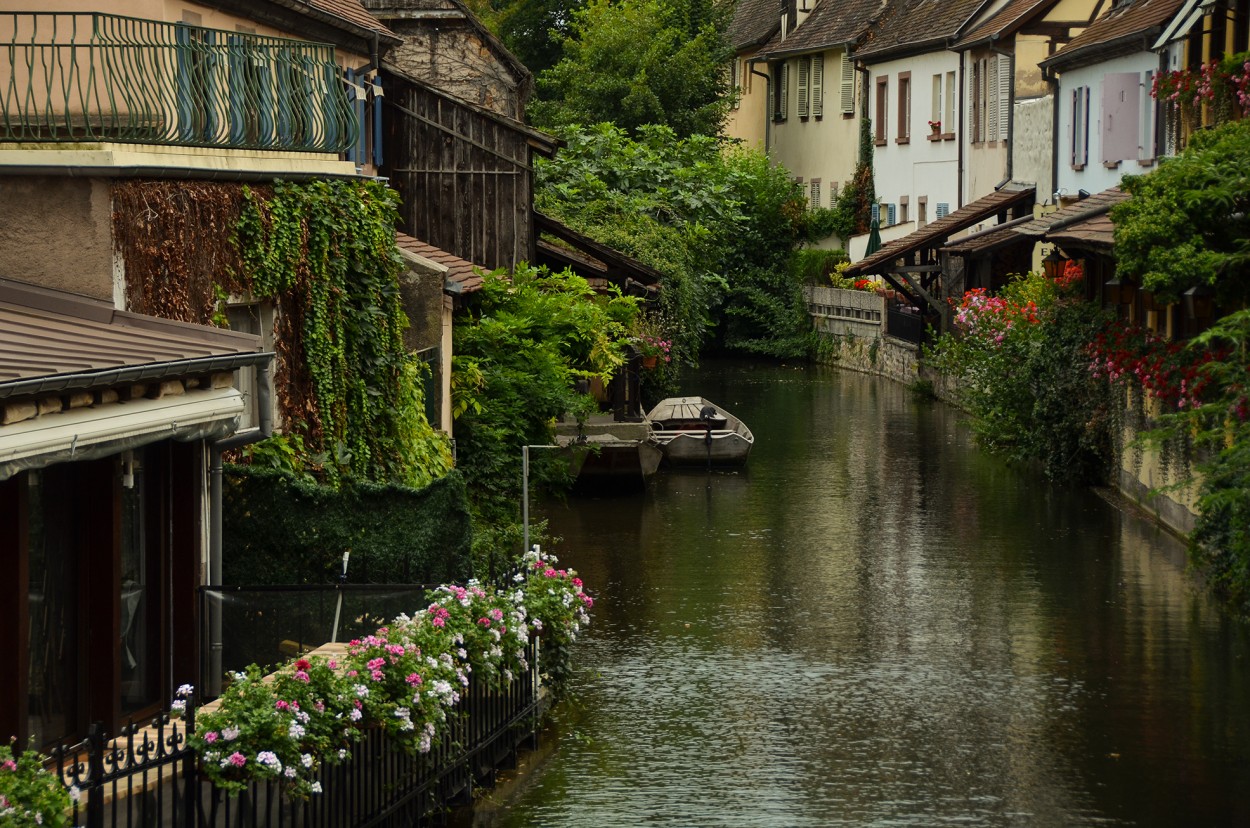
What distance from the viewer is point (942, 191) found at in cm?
4831

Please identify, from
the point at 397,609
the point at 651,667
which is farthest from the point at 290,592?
the point at 651,667

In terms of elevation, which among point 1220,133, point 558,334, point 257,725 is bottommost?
point 257,725

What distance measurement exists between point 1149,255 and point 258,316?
8939mm

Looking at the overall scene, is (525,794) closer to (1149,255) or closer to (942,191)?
(1149,255)

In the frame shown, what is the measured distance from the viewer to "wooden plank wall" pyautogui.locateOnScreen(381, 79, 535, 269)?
77.8ft

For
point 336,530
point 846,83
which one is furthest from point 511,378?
point 846,83

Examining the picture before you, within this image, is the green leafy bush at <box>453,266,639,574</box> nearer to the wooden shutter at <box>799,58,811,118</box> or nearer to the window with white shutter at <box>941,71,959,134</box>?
the window with white shutter at <box>941,71,959,134</box>

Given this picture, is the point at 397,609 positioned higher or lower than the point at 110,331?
lower

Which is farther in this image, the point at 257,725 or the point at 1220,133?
the point at 1220,133

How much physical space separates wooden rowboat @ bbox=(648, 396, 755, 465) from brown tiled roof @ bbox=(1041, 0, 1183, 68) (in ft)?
27.8

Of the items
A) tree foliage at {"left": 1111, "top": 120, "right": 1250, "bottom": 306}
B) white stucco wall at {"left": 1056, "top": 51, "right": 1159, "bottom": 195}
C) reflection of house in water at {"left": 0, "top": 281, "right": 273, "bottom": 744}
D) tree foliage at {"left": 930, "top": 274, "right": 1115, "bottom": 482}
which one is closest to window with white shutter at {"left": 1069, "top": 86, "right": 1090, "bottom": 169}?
white stucco wall at {"left": 1056, "top": 51, "right": 1159, "bottom": 195}

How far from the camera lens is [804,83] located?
5847cm

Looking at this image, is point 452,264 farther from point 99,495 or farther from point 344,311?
point 99,495

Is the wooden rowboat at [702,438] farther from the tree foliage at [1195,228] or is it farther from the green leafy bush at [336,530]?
the green leafy bush at [336,530]
